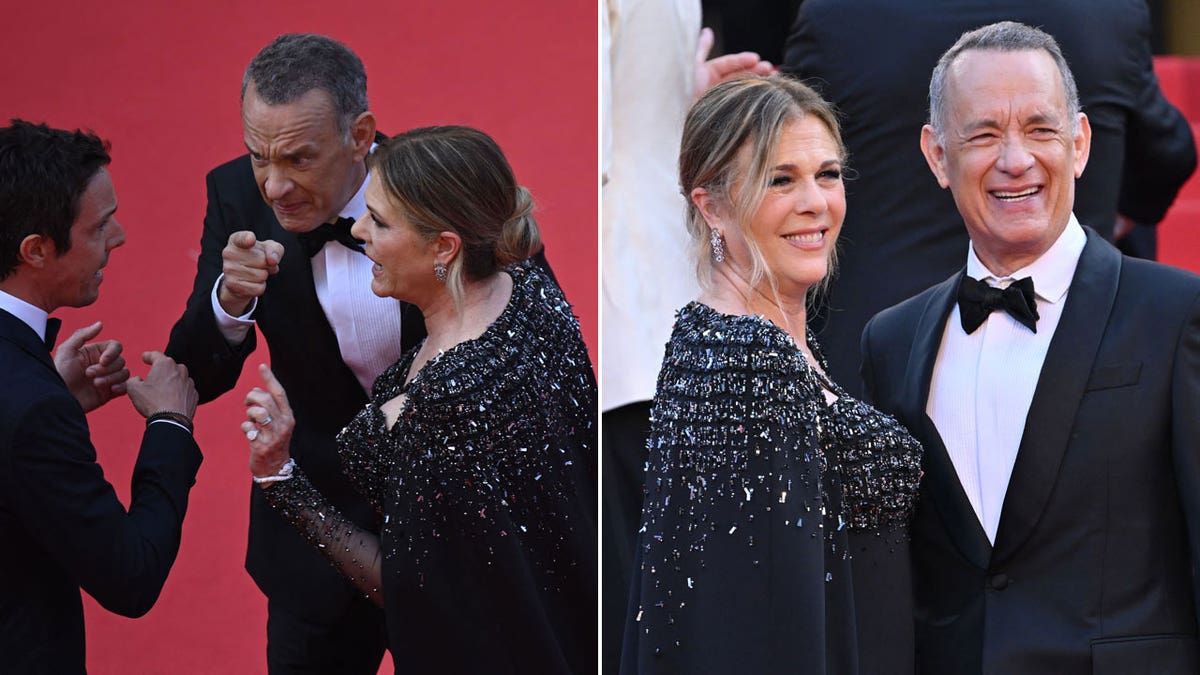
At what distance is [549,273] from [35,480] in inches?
41.6

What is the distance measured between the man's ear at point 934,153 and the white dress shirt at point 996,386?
0.69 ft

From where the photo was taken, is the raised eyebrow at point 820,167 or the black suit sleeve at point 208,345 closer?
the raised eyebrow at point 820,167

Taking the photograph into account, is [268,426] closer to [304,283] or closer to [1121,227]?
[304,283]

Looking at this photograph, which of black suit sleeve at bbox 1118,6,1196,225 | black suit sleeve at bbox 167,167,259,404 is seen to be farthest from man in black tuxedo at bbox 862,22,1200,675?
black suit sleeve at bbox 167,167,259,404

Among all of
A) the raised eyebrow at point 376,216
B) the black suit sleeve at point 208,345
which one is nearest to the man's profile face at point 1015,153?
the raised eyebrow at point 376,216

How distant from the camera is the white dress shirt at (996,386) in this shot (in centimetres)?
227

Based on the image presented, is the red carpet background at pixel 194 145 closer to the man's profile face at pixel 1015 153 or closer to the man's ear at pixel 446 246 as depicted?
the man's ear at pixel 446 246

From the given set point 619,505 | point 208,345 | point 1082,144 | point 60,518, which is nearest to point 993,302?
point 1082,144

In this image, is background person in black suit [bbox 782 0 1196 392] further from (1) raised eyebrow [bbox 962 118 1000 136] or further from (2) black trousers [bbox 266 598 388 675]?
(2) black trousers [bbox 266 598 388 675]

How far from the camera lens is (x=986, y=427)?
7.55ft

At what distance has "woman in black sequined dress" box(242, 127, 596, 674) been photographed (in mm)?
2605

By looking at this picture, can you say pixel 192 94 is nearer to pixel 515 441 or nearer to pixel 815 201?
pixel 515 441

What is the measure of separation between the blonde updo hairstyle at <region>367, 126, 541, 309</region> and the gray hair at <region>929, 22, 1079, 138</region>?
2.74ft

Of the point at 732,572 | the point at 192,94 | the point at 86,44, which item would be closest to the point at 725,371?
the point at 732,572
